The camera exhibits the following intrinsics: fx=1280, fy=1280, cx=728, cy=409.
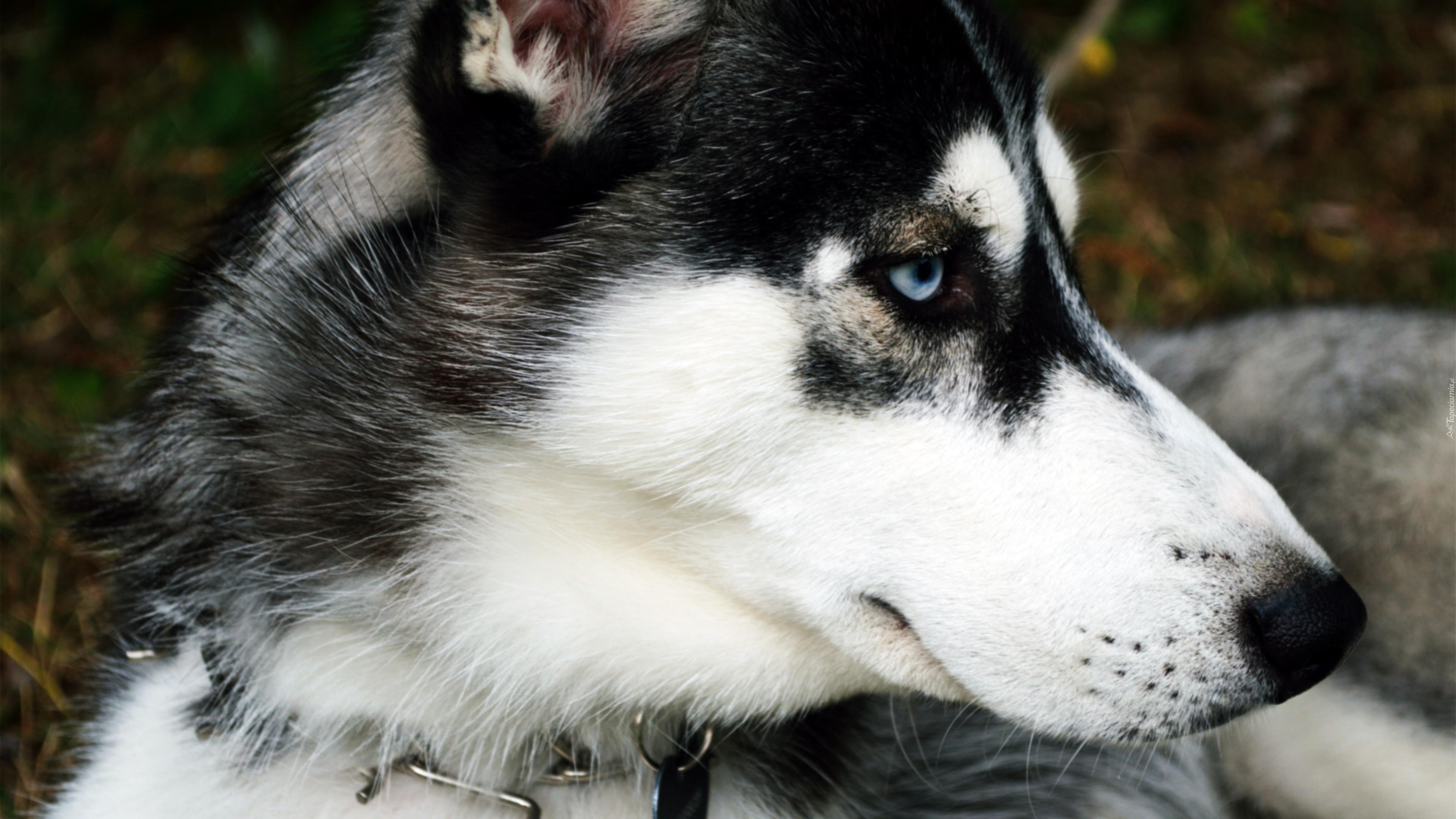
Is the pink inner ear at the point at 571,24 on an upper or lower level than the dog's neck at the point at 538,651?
upper

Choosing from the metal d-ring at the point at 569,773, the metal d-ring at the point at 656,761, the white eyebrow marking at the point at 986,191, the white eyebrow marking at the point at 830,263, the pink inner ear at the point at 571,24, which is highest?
the pink inner ear at the point at 571,24

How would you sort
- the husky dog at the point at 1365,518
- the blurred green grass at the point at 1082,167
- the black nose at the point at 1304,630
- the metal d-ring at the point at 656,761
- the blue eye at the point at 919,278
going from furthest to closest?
the blurred green grass at the point at 1082,167, the husky dog at the point at 1365,518, the metal d-ring at the point at 656,761, the blue eye at the point at 919,278, the black nose at the point at 1304,630

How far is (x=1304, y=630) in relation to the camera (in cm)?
165

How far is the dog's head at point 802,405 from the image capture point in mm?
1666

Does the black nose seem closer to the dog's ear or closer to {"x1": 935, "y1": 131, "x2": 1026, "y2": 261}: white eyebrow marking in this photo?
{"x1": 935, "y1": 131, "x2": 1026, "y2": 261}: white eyebrow marking

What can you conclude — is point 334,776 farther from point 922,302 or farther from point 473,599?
point 922,302

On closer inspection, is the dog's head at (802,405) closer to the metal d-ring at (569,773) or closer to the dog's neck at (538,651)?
the dog's neck at (538,651)

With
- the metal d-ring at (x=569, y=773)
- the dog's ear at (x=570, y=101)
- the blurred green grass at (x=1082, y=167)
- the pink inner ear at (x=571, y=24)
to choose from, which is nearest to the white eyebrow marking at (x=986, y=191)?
the dog's ear at (x=570, y=101)

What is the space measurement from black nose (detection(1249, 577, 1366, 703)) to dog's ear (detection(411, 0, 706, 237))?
3.33 ft

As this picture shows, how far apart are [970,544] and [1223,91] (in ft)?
16.0

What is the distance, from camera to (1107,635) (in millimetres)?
1644

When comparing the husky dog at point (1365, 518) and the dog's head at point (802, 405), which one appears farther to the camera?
the husky dog at point (1365, 518)

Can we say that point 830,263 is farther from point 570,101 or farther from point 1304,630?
point 1304,630

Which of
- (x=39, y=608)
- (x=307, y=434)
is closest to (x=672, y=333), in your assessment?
(x=307, y=434)
